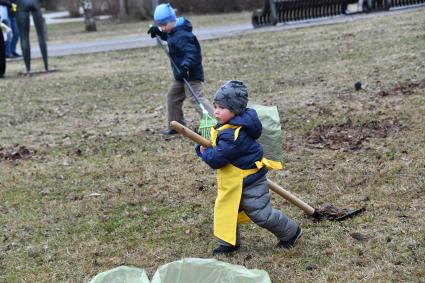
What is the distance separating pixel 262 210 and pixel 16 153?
4049mm

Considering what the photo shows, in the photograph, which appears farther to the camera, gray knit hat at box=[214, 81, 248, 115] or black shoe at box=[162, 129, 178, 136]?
black shoe at box=[162, 129, 178, 136]

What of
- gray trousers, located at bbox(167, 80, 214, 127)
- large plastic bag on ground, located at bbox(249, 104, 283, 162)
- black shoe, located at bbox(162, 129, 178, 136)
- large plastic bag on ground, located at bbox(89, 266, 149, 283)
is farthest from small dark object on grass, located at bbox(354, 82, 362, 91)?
large plastic bag on ground, located at bbox(89, 266, 149, 283)

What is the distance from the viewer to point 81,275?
439 cm

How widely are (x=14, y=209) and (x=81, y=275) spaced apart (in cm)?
159

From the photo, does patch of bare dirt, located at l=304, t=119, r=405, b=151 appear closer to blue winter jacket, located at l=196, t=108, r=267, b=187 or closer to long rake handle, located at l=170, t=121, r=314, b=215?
long rake handle, located at l=170, t=121, r=314, b=215

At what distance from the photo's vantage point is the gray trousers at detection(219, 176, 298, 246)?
4359 millimetres

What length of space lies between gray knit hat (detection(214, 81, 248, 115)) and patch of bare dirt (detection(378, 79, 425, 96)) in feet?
16.2

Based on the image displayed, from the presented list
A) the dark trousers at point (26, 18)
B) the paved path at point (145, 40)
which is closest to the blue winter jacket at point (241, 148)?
the dark trousers at point (26, 18)

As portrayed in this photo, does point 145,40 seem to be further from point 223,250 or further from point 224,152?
point 224,152

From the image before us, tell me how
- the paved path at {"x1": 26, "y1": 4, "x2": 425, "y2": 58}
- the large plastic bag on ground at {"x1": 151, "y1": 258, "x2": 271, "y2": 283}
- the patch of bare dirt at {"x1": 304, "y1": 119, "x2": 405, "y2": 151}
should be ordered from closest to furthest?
the large plastic bag on ground at {"x1": 151, "y1": 258, "x2": 271, "y2": 283}
the patch of bare dirt at {"x1": 304, "y1": 119, "x2": 405, "y2": 151}
the paved path at {"x1": 26, "y1": 4, "x2": 425, "y2": 58}

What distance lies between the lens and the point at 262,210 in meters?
4.36

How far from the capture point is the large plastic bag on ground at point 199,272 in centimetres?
366

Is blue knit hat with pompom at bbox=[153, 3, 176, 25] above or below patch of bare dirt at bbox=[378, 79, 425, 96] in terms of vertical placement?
above

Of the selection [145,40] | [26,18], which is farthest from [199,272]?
[145,40]
